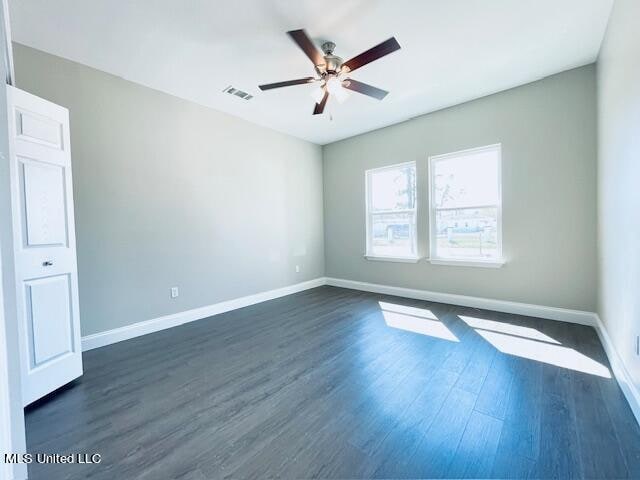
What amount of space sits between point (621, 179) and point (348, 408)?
261cm

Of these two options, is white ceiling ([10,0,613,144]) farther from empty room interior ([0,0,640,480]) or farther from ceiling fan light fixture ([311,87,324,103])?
ceiling fan light fixture ([311,87,324,103])

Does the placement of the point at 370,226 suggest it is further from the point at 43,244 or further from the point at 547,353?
the point at 43,244

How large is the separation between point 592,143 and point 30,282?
5.34m

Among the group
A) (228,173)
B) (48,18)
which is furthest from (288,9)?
(228,173)

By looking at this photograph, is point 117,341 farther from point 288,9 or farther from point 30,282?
point 288,9

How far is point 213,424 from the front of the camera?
164 centimetres

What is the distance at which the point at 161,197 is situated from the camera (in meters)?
3.28

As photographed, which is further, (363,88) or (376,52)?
(363,88)

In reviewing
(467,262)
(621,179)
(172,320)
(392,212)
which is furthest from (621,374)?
(172,320)

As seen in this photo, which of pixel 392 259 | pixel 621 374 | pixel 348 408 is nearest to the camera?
pixel 348 408

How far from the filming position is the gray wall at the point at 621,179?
1.68 metres

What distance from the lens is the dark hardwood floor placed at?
4.40 ft

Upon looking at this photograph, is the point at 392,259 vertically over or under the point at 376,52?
under

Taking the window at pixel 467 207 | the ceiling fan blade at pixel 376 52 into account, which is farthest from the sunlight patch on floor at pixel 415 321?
the ceiling fan blade at pixel 376 52
